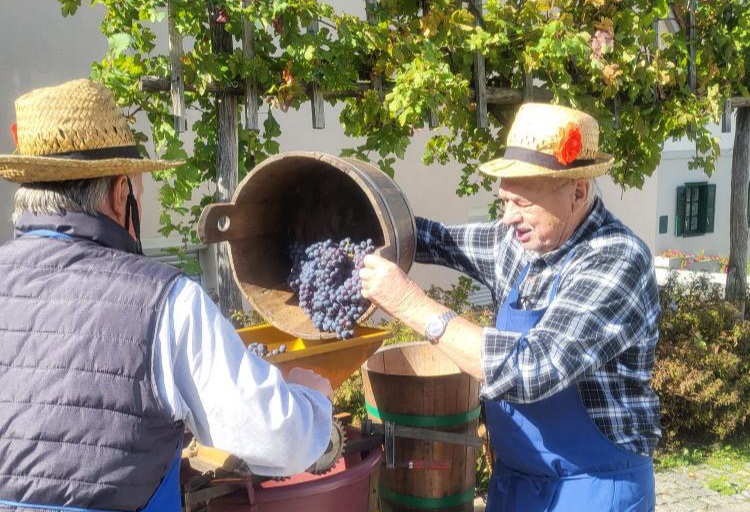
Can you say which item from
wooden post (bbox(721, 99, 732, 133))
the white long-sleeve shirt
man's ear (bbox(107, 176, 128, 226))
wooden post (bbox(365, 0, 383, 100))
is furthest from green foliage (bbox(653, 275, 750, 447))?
man's ear (bbox(107, 176, 128, 226))

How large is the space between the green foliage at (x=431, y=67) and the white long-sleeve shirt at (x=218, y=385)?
7.90 ft

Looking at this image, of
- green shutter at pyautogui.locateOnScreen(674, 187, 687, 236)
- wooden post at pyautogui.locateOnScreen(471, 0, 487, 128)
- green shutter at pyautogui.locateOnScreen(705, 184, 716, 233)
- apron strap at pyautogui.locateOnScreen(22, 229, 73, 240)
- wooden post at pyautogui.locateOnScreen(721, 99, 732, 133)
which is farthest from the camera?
green shutter at pyautogui.locateOnScreen(705, 184, 716, 233)

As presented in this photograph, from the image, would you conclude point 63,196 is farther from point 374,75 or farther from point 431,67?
point 374,75

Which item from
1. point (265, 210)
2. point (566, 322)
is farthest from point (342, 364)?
point (566, 322)

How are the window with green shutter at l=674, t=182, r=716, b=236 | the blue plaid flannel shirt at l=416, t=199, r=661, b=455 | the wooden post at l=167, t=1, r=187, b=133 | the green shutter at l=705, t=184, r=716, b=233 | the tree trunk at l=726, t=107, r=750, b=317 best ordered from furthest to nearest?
the green shutter at l=705, t=184, r=716, b=233 → the window with green shutter at l=674, t=182, r=716, b=236 → the tree trunk at l=726, t=107, r=750, b=317 → the wooden post at l=167, t=1, r=187, b=133 → the blue plaid flannel shirt at l=416, t=199, r=661, b=455

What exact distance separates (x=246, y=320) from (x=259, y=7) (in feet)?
5.74

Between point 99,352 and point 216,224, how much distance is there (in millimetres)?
834

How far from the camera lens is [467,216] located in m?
7.88

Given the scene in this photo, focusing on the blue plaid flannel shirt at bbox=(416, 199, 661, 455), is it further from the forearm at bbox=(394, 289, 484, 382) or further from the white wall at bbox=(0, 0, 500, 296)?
the white wall at bbox=(0, 0, 500, 296)

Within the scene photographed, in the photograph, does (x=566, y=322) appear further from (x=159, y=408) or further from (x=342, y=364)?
(x=159, y=408)

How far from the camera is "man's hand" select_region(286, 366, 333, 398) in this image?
206 cm

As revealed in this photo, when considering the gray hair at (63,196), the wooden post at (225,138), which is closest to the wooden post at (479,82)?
the wooden post at (225,138)

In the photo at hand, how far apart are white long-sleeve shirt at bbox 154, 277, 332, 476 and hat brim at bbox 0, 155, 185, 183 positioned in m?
0.29

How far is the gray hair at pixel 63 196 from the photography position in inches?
66.2
